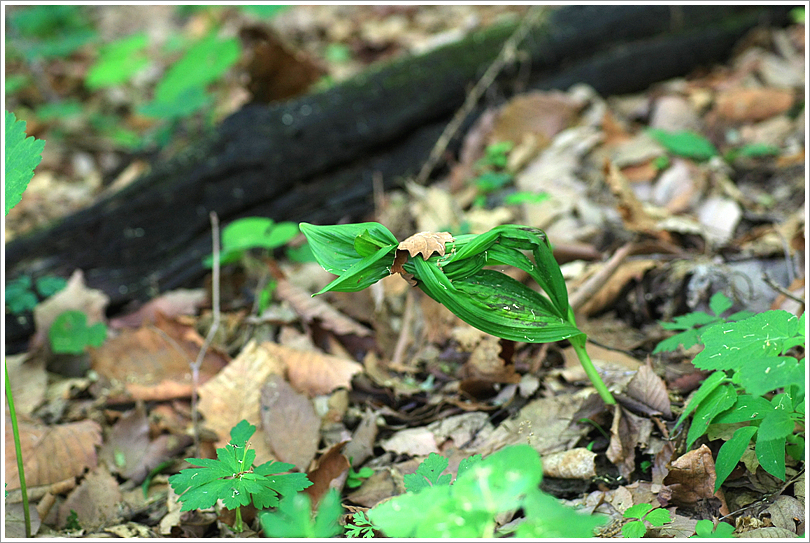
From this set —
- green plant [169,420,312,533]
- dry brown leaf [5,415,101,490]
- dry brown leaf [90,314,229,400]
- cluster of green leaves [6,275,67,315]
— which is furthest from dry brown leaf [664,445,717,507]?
cluster of green leaves [6,275,67,315]

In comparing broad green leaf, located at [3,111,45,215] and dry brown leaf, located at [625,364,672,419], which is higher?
broad green leaf, located at [3,111,45,215]

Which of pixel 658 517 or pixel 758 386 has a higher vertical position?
pixel 758 386

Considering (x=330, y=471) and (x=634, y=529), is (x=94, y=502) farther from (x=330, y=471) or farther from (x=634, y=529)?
(x=634, y=529)

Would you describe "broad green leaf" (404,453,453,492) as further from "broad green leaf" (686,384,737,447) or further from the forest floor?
"broad green leaf" (686,384,737,447)

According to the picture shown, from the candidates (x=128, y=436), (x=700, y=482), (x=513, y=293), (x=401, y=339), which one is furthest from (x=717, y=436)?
(x=128, y=436)

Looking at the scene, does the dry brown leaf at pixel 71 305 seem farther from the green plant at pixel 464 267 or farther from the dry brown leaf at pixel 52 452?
the green plant at pixel 464 267

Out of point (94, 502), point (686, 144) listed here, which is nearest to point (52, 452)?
point (94, 502)

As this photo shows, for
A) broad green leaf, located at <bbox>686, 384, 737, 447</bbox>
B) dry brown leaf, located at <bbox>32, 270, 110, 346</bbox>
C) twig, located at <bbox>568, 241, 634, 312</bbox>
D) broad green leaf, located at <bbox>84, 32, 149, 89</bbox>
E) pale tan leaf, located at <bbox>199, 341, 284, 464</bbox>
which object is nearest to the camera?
broad green leaf, located at <bbox>686, 384, 737, 447</bbox>
